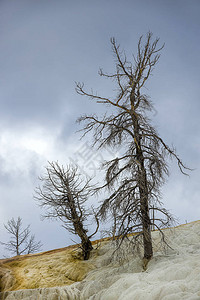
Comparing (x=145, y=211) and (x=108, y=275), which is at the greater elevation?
(x=145, y=211)

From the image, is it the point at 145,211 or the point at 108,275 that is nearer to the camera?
the point at 108,275

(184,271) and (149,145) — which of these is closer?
(184,271)

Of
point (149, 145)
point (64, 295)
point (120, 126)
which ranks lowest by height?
point (64, 295)

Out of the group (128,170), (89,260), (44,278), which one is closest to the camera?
(128,170)

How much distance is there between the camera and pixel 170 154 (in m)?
10.7

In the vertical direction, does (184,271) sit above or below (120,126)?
below

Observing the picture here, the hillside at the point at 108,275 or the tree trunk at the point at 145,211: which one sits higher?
the tree trunk at the point at 145,211

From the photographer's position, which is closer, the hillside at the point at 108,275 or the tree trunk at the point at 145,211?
the hillside at the point at 108,275

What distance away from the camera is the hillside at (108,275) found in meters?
5.96

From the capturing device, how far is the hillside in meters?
5.96

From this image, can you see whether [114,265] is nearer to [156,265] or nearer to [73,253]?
[156,265]

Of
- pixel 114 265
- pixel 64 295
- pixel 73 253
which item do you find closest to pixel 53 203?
pixel 73 253

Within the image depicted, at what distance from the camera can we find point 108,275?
883cm

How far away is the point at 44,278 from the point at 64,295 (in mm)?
2986
